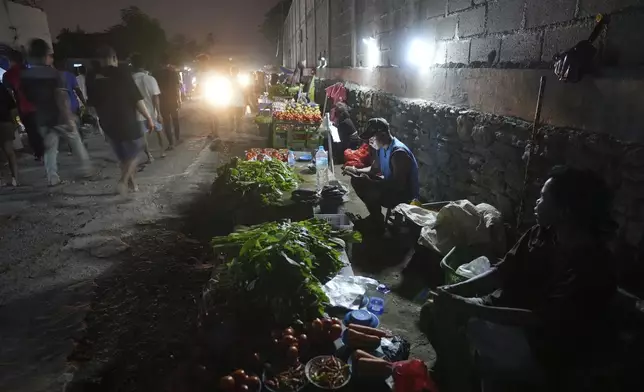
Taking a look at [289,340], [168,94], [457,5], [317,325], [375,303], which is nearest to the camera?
[289,340]

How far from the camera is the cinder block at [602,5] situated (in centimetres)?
302

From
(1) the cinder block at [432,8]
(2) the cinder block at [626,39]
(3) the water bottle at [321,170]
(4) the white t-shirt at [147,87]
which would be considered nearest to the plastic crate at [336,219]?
(3) the water bottle at [321,170]

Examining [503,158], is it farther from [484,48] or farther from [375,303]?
[375,303]

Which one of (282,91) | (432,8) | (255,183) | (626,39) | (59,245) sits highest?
(432,8)

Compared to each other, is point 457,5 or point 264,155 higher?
point 457,5

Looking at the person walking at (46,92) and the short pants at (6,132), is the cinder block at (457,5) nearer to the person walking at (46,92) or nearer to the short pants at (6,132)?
the person walking at (46,92)

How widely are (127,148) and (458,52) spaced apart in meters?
5.74

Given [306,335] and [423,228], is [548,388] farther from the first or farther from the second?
[423,228]

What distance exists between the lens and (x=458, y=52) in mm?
5973

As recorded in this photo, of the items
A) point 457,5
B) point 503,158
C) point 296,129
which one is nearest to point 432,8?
point 457,5

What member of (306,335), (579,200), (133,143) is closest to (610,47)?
(579,200)

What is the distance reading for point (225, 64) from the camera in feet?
47.1

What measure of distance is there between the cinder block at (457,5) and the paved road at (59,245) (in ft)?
17.9

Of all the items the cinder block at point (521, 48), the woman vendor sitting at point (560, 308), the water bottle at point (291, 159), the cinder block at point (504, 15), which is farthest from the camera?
the water bottle at point (291, 159)
